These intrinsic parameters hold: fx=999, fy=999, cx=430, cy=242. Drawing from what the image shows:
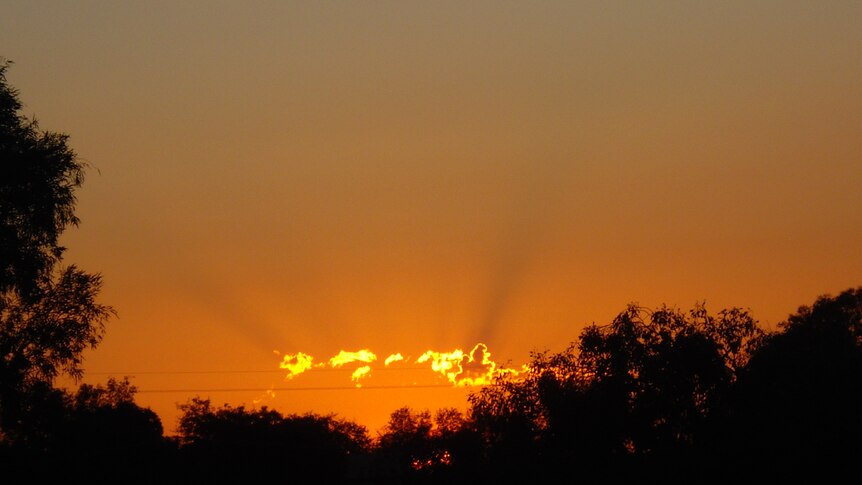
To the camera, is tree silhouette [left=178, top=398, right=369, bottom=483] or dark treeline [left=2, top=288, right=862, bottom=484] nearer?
dark treeline [left=2, top=288, right=862, bottom=484]

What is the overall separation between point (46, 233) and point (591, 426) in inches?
986

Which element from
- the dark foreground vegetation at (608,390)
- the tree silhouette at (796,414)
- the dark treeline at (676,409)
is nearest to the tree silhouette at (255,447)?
the dark foreground vegetation at (608,390)

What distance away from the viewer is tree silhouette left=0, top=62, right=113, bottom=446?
36562 mm

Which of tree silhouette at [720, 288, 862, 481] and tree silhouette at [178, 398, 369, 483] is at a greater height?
tree silhouette at [178, 398, 369, 483]

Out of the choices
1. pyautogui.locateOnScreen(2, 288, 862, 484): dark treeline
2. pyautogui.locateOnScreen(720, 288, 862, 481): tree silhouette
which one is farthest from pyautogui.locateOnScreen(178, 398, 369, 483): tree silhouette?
Answer: pyautogui.locateOnScreen(720, 288, 862, 481): tree silhouette

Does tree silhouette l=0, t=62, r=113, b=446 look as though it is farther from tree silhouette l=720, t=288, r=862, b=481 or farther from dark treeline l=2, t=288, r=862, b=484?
tree silhouette l=720, t=288, r=862, b=481

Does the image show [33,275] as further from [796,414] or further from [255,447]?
[255,447]

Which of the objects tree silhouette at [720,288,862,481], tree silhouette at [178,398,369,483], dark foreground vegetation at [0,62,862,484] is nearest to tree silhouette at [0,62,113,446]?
dark foreground vegetation at [0,62,862,484]

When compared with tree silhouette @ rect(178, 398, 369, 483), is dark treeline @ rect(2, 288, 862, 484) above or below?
below

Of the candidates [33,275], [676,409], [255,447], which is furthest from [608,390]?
[255,447]

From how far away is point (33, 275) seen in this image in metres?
36.8

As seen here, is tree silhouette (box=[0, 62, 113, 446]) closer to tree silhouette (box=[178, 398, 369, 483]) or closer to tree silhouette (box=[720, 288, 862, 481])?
tree silhouette (box=[720, 288, 862, 481])

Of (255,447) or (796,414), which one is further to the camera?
(255,447)

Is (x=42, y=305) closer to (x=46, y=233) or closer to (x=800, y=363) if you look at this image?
(x=46, y=233)
